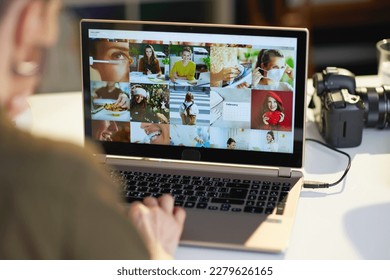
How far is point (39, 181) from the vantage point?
75cm

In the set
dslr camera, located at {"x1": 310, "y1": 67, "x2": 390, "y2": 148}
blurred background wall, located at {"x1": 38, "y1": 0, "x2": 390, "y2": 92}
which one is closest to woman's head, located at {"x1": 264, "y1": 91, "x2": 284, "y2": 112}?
dslr camera, located at {"x1": 310, "y1": 67, "x2": 390, "y2": 148}

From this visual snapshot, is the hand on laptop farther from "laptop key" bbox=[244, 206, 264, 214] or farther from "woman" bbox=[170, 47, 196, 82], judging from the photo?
"woman" bbox=[170, 47, 196, 82]

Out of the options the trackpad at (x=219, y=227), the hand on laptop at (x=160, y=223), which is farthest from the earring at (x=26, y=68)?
the trackpad at (x=219, y=227)

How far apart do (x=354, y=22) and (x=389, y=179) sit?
243cm

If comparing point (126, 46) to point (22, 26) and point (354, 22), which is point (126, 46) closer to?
point (22, 26)

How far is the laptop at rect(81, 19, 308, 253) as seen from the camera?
1.55 metres

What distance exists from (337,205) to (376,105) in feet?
1.33

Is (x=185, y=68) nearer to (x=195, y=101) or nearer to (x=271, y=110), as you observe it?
(x=195, y=101)

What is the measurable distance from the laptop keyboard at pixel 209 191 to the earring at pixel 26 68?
72 centimetres

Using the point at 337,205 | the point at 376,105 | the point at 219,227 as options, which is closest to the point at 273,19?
the point at 376,105

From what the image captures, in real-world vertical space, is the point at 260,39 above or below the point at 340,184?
above

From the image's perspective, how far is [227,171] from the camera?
1.62m

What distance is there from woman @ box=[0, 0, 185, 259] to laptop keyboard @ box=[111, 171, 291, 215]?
2.21ft

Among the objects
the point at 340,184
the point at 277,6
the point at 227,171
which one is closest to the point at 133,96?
the point at 227,171
